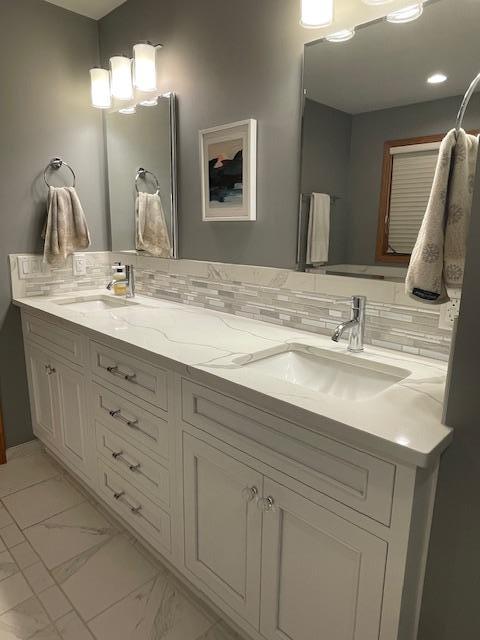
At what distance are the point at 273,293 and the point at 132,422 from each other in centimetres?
76

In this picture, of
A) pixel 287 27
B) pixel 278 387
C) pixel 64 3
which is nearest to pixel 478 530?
pixel 278 387

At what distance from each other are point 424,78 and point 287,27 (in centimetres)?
58

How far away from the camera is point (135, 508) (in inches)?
64.9

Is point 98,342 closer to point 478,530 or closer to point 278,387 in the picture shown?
point 278,387

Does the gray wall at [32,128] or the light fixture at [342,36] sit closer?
the light fixture at [342,36]

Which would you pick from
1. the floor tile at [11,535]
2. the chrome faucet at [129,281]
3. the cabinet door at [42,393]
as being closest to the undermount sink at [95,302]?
the chrome faucet at [129,281]

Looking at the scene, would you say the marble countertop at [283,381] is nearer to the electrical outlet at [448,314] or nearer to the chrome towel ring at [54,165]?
the electrical outlet at [448,314]

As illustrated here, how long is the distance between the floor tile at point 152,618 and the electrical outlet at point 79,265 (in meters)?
1.69

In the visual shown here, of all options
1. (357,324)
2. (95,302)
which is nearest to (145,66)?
(95,302)

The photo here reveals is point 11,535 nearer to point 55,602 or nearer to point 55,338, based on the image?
point 55,602

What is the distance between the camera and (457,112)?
1182 mm

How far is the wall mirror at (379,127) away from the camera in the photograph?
1.20 meters

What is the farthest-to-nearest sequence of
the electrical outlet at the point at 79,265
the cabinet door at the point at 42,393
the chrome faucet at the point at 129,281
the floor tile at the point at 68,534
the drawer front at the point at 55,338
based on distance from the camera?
the electrical outlet at the point at 79,265 < the chrome faucet at the point at 129,281 < the cabinet door at the point at 42,393 < the drawer front at the point at 55,338 < the floor tile at the point at 68,534

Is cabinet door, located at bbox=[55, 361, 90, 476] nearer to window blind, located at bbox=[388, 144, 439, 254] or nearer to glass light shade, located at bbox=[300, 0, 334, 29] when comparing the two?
window blind, located at bbox=[388, 144, 439, 254]
